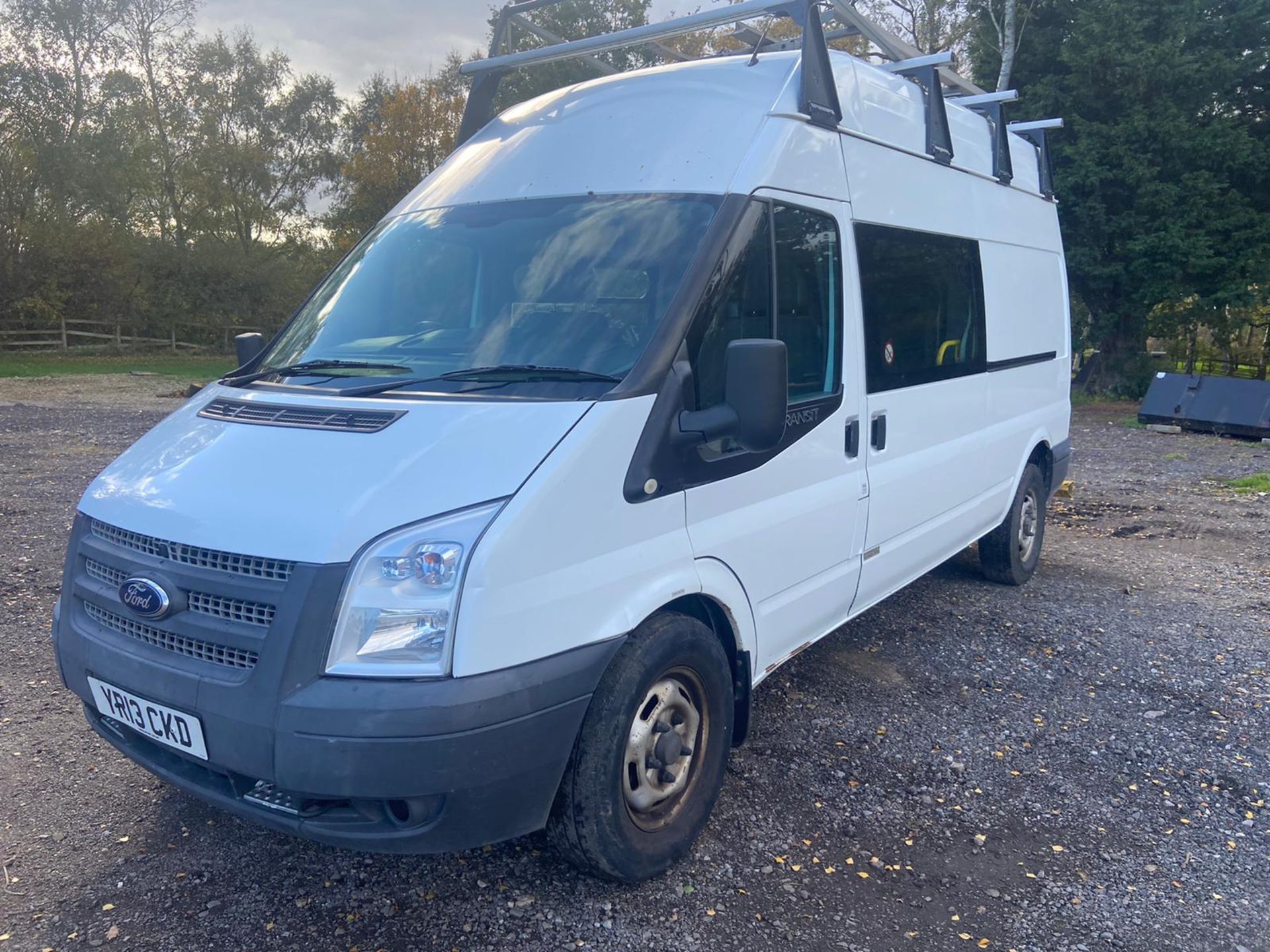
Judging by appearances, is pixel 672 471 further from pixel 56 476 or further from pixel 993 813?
pixel 56 476

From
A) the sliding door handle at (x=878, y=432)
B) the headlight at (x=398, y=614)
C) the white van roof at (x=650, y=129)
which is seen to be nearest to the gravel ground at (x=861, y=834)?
the headlight at (x=398, y=614)

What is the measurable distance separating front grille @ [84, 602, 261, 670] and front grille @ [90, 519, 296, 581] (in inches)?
8.2

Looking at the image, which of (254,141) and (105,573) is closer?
(105,573)

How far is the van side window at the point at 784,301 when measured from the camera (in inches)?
127

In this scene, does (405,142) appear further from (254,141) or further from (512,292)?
(512,292)

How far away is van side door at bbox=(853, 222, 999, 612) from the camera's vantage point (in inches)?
167

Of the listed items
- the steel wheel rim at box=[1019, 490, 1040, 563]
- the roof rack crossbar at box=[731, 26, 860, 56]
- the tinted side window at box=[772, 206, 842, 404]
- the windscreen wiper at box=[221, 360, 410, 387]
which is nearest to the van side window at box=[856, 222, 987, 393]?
the tinted side window at box=[772, 206, 842, 404]

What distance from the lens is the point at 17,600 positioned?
575 cm

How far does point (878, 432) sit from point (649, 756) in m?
1.89

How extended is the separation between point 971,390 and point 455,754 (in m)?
3.84

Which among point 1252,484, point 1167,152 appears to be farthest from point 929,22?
point 1252,484

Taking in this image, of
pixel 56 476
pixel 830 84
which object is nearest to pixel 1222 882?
pixel 830 84

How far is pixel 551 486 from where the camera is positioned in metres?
2.64

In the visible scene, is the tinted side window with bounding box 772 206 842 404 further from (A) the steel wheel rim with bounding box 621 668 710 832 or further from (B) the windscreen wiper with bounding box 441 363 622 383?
(A) the steel wheel rim with bounding box 621 668 710 832
